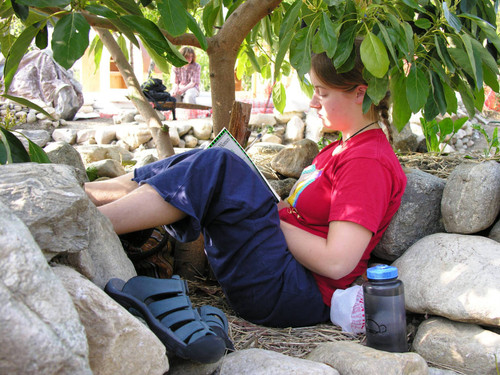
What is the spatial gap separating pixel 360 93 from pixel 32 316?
1.60 metres

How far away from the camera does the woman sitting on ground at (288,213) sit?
72.1 inches

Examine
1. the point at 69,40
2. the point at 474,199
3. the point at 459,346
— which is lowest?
the point at 459,346

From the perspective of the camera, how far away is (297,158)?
10.1 ft

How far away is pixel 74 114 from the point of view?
10.9 metres

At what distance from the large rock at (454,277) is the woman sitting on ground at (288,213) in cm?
20

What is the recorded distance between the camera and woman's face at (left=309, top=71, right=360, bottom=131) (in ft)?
7.08

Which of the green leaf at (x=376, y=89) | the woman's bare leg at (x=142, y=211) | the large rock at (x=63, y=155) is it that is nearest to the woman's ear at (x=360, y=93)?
the green leaf at (x=376, y=89)

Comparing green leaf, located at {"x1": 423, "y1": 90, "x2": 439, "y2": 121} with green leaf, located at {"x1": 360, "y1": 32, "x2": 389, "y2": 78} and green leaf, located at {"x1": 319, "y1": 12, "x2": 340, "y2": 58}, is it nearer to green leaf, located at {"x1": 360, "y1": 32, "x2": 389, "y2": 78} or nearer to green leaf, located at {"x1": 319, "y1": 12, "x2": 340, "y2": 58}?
green leaf, located at {"x1": 360, "y1": 32, "x2": 389, "y2": 78}

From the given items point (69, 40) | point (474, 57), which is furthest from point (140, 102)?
point (474, 57)

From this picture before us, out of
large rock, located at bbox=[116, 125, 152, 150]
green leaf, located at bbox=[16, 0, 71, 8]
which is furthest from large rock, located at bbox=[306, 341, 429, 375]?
large rock, located at bbox=[116, 125, 152, 150]

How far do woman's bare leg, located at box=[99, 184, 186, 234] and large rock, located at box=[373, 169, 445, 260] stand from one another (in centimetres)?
95

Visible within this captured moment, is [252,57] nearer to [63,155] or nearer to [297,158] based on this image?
[297,158]

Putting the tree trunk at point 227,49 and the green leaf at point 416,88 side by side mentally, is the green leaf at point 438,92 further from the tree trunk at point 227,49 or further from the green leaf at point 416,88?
the tree trunk at point 227,49

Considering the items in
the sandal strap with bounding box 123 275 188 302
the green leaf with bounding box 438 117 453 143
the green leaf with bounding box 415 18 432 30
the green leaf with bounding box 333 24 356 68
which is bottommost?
the sandal strap with bounding box 123 275 188 302
